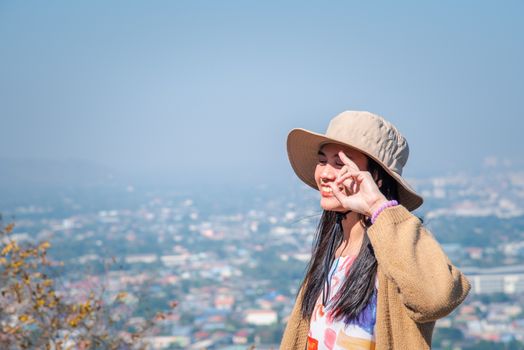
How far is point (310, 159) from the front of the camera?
57.5 inches

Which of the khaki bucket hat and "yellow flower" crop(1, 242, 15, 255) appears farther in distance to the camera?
"yellow flower" crop(1, 242, 15, 255)

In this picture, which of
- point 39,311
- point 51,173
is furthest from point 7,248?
point 51,173

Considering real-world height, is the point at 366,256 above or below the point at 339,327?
above

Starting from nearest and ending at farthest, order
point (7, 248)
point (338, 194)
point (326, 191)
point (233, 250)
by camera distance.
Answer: point (338, 194), point (326, 191), point (7, 248), point (233, 250)

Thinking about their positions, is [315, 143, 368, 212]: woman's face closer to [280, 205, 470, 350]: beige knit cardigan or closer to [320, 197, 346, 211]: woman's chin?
[320, 197, 346, 211]: woman's chin

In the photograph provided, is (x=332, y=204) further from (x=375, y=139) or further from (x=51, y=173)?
(x=51, y=173)

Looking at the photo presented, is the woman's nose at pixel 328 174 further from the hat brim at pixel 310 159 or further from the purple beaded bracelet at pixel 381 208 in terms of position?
the purple beaded bracelet at pixel 381 208

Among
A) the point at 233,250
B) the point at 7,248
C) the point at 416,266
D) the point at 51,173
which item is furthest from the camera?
the point at 51,173

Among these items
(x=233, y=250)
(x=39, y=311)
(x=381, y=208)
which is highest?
(x=381, y=208)

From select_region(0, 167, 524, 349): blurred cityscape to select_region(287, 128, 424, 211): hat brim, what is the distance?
2305 millimetres

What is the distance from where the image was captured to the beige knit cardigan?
3.49 feet

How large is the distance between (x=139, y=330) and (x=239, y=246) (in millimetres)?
27087

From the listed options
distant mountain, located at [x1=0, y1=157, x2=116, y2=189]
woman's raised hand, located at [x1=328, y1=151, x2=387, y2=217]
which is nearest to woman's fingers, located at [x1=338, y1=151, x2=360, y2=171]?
woman's raised hand, located at [x1=328, y1=151, x2=387, y2=217]

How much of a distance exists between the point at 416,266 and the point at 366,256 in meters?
0.22
